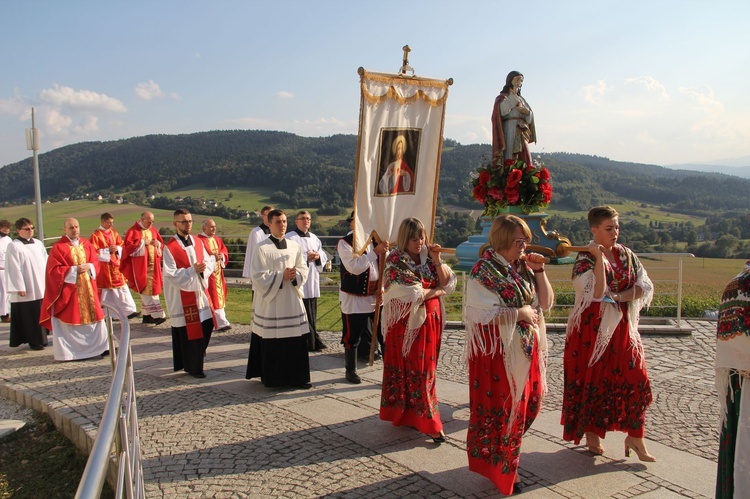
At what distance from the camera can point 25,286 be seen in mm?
9773

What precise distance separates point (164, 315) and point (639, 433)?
362 inches

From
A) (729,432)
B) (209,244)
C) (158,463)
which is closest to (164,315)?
(209,244)

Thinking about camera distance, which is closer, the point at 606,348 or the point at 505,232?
the point at 505,232

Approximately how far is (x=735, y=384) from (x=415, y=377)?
2407 mm

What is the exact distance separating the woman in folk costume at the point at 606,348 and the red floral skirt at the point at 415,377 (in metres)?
1.07

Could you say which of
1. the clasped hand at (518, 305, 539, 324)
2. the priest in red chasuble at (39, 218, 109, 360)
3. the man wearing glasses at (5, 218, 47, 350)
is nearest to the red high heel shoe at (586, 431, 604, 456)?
the clasped hand at (518, 305, 539, 324)

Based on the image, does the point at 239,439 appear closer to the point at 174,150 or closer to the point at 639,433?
the point at 639,433

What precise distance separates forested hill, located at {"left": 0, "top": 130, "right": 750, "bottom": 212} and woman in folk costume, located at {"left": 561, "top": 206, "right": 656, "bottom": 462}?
25.5 metres

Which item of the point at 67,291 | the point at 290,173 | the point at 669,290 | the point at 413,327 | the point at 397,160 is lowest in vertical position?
the point at 669,290

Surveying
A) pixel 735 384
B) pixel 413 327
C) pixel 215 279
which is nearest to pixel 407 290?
pixel 413 327

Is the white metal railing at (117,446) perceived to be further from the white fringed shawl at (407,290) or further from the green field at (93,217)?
the green field at (93,217)

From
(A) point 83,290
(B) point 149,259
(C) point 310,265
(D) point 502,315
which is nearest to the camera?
(D) point 502,315

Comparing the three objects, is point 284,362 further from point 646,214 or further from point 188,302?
point 646,214

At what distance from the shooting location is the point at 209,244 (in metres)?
10.1
